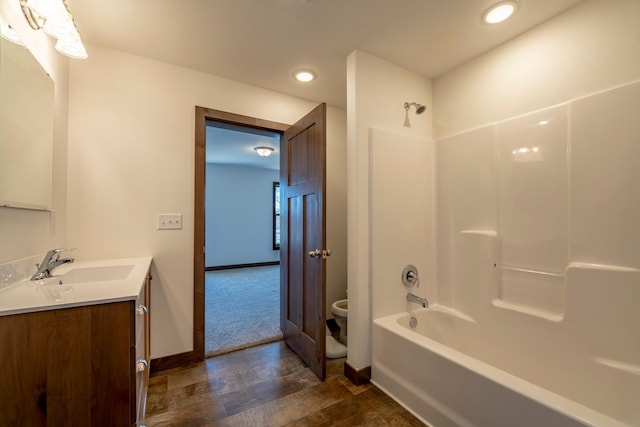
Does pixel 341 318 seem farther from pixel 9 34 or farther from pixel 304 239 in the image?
pixel 9 34

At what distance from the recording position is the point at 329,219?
107 inches

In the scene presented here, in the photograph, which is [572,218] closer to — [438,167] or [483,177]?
[483,177]

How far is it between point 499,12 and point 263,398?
275cm

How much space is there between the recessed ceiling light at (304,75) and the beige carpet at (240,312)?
7.83 ft

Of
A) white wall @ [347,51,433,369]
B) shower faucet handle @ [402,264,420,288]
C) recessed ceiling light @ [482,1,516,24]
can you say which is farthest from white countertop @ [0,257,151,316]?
recessed ceiling light @ [482,1,516,24]

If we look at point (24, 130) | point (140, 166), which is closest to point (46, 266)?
point (24, 130)

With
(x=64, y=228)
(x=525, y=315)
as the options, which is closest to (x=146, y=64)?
(x=64, y=228)

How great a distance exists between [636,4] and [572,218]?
3.59 ft

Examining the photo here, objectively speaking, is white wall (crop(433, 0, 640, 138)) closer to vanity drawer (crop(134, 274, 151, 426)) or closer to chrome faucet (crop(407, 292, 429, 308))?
chrome faucet (crop(407, 292, 429, 308))

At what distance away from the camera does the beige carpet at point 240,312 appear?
2418 mm

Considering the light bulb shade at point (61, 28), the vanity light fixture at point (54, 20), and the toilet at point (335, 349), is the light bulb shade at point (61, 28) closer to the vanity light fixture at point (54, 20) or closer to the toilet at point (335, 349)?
the vanity light fixture at point (54, 20)

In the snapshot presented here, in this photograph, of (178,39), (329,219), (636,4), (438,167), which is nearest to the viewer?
(636,4)

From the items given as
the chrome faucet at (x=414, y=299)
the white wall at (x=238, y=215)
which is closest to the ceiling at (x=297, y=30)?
the chrome faucet at (x=414, y=299)

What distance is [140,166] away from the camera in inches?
76.4
